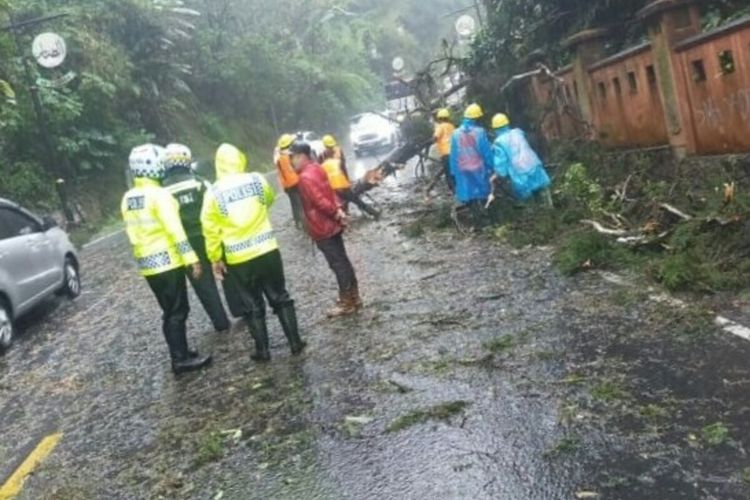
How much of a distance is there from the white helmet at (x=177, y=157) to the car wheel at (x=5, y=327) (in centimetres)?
310

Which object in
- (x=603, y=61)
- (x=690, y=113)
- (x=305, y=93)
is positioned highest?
(x=305, y=93)

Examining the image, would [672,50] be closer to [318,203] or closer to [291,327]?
[318,203]

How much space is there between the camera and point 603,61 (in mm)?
12070

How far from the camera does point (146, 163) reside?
6.77 metres

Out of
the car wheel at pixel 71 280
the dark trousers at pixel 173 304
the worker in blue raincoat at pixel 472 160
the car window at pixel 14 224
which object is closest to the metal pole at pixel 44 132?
the car wheel at pixel 71 280

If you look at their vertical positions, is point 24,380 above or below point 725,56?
below

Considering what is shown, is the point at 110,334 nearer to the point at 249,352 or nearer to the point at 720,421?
the point at 249,352

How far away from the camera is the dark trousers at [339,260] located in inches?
307

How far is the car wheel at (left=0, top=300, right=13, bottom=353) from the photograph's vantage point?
29.9 ft

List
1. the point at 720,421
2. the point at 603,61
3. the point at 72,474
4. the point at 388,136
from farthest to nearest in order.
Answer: the point at 388,136, the point at 603,61, the point at 72,474, the point at 720,421

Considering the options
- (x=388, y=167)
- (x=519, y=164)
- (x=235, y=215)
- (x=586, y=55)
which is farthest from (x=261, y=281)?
(x=388, y=167)

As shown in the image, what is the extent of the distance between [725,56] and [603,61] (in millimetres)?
3703

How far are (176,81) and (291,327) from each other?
29978 mm

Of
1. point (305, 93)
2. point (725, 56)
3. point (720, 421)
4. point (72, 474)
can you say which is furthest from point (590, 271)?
point (305, 93)
